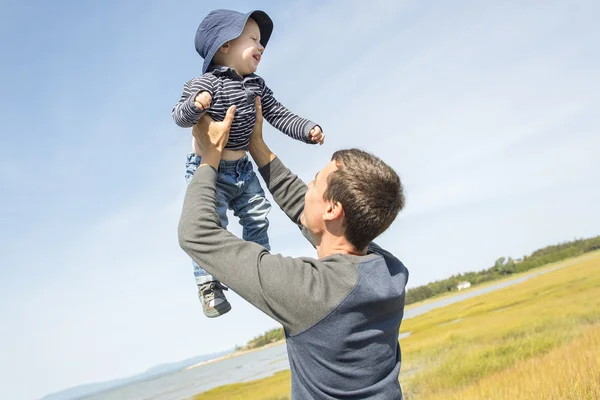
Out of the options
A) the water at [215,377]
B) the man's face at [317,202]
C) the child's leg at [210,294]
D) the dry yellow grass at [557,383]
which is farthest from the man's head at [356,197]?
the water at [215,377]

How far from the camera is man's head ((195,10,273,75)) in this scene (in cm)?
291

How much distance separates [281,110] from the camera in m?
3.39

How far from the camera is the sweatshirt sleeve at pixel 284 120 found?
3.28 metres

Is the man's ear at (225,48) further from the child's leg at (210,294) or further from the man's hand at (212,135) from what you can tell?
the child's leg at (210,294)

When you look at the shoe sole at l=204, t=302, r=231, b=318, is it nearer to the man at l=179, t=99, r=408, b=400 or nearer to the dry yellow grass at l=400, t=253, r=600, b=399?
the man at l=179, t=99, r=408, b=400

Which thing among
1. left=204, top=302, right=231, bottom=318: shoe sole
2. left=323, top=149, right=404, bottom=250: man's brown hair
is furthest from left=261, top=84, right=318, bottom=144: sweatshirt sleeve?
left=204, top=302, right=231, bottom=318: shoe sole

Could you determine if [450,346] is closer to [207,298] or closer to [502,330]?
[502,330]

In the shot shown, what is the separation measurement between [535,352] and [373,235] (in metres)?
10.4

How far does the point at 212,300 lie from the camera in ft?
9.43

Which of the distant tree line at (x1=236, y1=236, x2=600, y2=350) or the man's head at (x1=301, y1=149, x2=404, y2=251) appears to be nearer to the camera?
the man's head at (x1=301, y1=149, x2=404, y2=251)

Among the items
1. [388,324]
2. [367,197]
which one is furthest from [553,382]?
[367,197]

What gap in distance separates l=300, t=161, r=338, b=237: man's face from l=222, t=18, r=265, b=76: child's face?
827mm

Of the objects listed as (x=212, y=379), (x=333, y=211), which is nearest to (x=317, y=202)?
(x=333, y=211)

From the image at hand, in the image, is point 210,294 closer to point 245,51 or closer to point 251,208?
point 251,208
